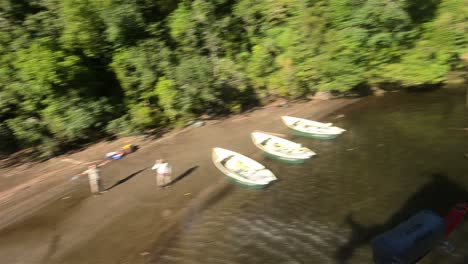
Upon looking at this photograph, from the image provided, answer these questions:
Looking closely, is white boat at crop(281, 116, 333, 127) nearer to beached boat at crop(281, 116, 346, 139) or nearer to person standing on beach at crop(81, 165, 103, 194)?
beached boat at crop(281, 116, 346, 139)

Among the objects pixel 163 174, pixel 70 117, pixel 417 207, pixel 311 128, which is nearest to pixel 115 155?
pixel 70 117

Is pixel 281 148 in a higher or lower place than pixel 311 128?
lower

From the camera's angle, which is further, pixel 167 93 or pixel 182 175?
pixel 167 93

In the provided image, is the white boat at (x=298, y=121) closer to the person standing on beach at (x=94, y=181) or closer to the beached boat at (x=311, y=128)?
the beached boat at (x=311, y=128)

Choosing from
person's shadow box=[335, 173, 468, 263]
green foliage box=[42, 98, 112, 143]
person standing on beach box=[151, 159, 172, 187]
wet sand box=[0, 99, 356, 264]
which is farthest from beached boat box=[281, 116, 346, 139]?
green foliage box=[42, 98, 112, 143]

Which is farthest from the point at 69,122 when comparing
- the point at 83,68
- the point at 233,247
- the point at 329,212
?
the point at 329,212

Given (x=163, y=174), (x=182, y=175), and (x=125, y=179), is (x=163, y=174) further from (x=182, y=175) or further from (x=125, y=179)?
(x=125, y=179)

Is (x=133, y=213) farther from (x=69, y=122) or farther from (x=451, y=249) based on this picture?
(x=451, y=249)

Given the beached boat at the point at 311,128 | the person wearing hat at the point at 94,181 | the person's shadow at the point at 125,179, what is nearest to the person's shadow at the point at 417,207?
the beached boat at the point at 311,128
